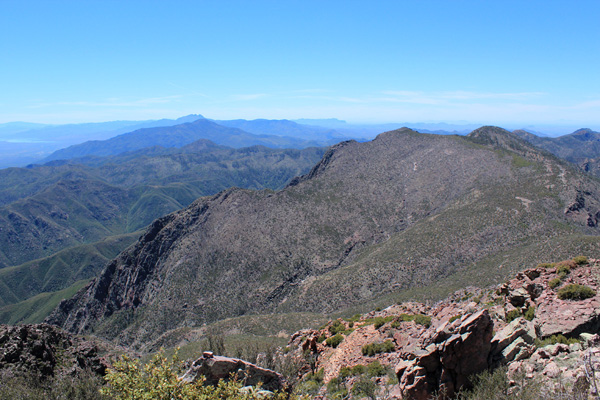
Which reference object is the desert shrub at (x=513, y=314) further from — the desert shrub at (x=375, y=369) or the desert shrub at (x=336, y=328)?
the desert shrub at (x=336, y=328)

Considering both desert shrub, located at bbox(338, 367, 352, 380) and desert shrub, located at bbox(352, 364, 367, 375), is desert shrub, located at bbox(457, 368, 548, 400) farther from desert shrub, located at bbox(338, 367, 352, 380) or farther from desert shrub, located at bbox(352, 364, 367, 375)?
desert shrub, located at bbox(338, 367, 352, 380)

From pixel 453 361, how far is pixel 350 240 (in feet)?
244

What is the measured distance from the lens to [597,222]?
6856cm

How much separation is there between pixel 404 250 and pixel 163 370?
59.0m

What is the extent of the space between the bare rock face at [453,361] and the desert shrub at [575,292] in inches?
276

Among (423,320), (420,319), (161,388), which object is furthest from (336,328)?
(161,388)

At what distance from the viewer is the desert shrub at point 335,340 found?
98.4 feet

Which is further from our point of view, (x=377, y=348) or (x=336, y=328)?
(x=336, y=328)

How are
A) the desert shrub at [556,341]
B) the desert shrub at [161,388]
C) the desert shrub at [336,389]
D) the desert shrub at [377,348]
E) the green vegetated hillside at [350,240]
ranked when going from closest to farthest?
1. the desert shrub at [556,341]
2. the desert shrub at [161,388]
3. the desert shrub at [336,389]
4. the desert shrub at [377,348]
5. the green vegetated hillside at [350,240]

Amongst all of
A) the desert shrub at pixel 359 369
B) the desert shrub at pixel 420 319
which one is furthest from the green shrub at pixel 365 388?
the desert shrub at pixel 420 319

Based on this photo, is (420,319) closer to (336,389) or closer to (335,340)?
(335,340)

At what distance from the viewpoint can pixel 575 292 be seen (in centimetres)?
1939

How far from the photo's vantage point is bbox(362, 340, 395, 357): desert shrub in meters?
25.4

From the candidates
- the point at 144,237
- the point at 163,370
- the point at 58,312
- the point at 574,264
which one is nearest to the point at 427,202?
the point at 574,264
